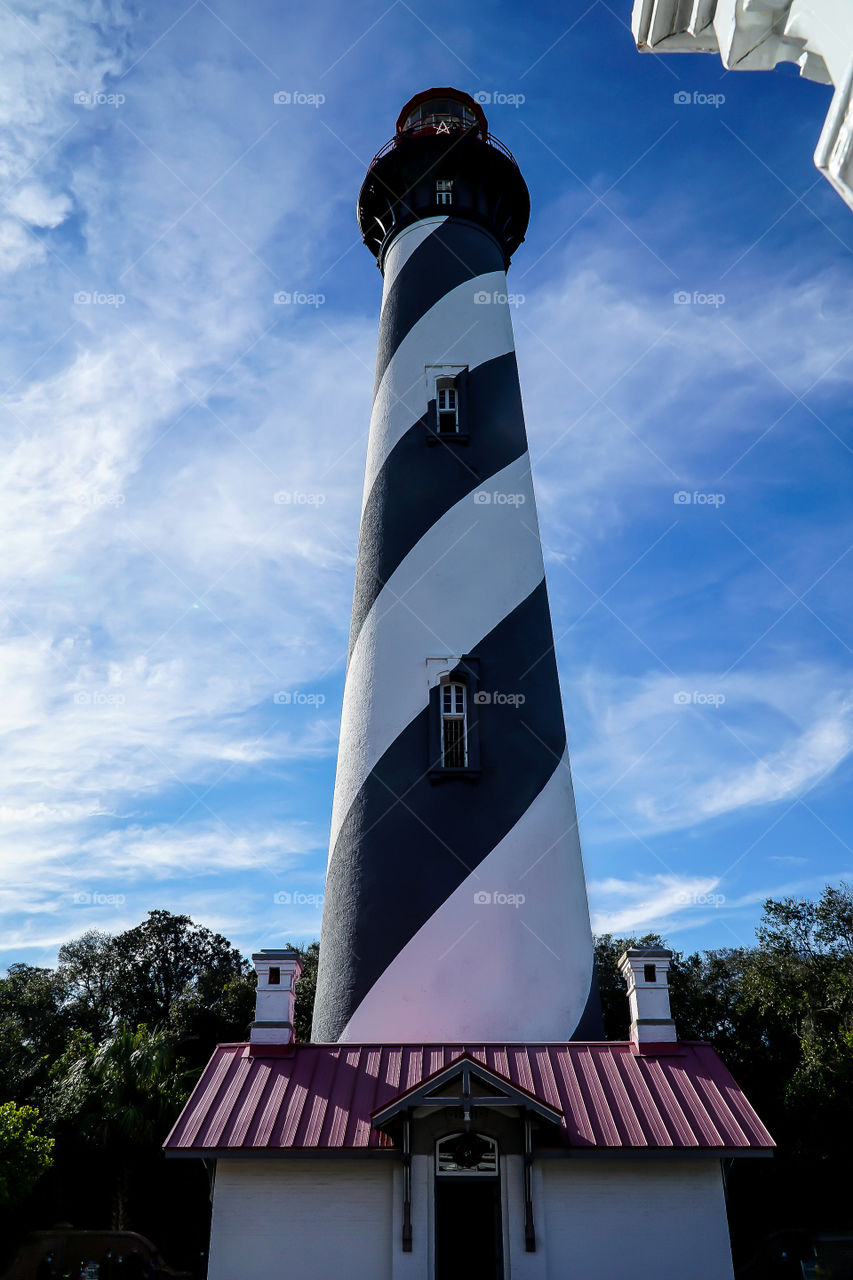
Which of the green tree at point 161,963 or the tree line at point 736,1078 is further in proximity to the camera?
the green tree at point 161,963

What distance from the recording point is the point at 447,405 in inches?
563

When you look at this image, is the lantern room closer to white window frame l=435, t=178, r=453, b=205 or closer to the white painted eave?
white window frame l=435, t=178, r=453, b=205

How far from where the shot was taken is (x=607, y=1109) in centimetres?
876

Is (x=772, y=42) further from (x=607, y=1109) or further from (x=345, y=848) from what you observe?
(x=345, y=848)

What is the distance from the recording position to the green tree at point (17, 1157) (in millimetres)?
14523

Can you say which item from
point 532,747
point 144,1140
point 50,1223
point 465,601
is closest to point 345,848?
point 532,747

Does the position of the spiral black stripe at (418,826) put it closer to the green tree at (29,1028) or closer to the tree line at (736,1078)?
the tree line at (736,1078)

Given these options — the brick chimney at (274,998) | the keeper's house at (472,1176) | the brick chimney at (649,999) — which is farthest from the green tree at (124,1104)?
the brick chimney at (649,999)

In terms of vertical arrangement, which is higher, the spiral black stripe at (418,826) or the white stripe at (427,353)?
the white stripe at (427,353)

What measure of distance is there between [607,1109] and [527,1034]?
166 cm

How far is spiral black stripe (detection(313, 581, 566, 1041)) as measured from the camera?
429 inches

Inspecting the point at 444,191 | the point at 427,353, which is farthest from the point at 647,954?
the point at 444,191

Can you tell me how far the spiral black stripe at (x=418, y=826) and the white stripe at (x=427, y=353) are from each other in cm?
381

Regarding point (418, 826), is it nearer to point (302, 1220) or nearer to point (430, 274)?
point (302, 1220)
